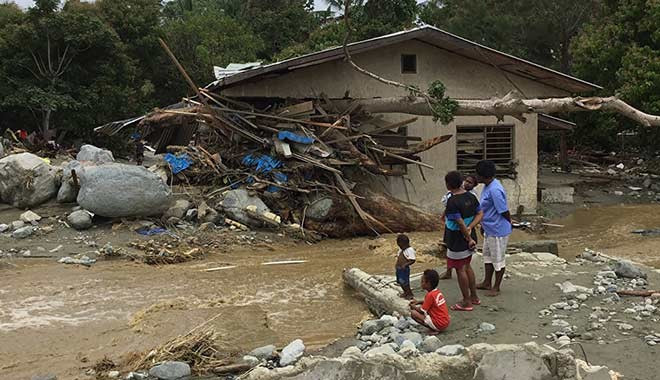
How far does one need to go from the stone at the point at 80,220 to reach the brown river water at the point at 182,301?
159 centimetres

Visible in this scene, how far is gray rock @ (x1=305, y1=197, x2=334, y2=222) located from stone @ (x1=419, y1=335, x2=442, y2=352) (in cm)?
744

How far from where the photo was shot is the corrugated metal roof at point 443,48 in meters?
13.8

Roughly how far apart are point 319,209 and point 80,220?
4.77m

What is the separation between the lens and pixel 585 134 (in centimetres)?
2562

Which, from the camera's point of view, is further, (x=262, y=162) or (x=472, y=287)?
(x=262, y=162)

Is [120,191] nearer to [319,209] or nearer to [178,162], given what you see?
[178,162]

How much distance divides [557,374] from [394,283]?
335 centimetres

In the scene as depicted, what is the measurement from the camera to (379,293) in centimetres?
741

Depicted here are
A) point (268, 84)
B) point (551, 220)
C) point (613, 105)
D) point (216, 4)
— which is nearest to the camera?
point (613, 105)

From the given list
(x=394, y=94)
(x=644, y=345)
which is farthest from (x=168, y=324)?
(x=394, y=94)

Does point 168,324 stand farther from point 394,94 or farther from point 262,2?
point 262,2

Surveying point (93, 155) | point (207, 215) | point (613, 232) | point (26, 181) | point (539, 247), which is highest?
point (93, 155)

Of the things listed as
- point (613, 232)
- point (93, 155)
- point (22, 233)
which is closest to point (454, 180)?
Result: point (22, 233)

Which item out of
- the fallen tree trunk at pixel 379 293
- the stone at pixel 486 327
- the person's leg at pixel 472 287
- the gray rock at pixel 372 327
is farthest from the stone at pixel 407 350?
the person's leg at pixel 472 287
